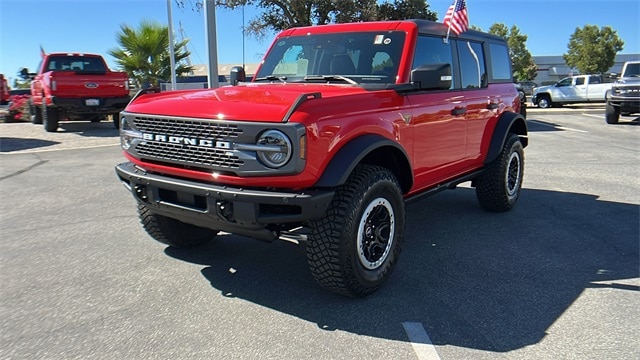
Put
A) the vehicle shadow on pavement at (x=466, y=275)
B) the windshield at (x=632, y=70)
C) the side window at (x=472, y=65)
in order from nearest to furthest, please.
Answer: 1. the vehicle shadow on pavement at (x=466, y=275)
2. the side window at (x=472, y=65)
3. the windshield at (x=632, y=70)

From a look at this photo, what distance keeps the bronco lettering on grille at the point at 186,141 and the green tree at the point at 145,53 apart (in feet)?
53.1

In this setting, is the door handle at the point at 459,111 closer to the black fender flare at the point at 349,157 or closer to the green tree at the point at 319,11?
A: the black fender flare at the point at 349,157

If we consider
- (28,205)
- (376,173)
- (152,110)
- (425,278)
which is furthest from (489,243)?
(28,205)

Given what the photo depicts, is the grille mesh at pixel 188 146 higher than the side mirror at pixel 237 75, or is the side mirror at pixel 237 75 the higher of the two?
the side mirror at pixel 237 75

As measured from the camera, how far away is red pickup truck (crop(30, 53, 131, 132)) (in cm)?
1242

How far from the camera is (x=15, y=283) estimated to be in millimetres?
3770

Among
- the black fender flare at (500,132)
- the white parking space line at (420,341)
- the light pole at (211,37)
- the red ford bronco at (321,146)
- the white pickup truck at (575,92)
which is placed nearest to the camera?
the white parking space line at (420,341)

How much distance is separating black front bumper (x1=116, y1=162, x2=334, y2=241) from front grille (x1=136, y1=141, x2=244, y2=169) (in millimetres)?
143

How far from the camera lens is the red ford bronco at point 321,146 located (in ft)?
10.0

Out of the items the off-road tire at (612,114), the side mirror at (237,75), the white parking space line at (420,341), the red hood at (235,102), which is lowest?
the white parking space line at (420,341)

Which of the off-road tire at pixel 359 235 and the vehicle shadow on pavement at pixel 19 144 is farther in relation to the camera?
the vehicle shadow on pavement at pixel 19 144

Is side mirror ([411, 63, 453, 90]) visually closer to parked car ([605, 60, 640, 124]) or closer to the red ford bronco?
the red ford bronco

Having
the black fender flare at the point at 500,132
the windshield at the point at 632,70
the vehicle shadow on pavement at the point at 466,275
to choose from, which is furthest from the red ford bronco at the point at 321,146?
the windshield at the point at 632,70

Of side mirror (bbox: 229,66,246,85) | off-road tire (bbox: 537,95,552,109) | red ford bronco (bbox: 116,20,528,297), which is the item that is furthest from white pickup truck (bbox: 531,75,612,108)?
side mirror (bbox: 229,66,246,85)
